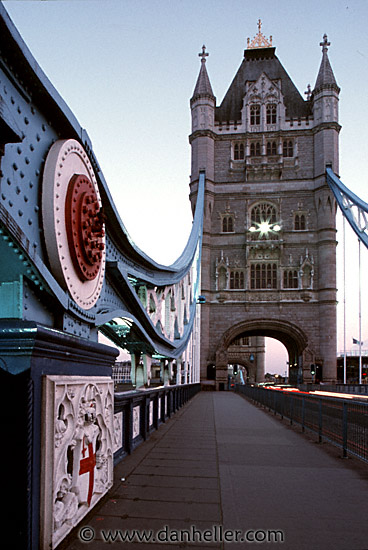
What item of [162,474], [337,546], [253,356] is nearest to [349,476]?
[162,474]

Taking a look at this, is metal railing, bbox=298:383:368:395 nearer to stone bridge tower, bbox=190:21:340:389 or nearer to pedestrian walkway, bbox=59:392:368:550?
stone bridge tower, bbox=190:21:340:389

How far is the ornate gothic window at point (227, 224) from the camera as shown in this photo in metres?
41.7

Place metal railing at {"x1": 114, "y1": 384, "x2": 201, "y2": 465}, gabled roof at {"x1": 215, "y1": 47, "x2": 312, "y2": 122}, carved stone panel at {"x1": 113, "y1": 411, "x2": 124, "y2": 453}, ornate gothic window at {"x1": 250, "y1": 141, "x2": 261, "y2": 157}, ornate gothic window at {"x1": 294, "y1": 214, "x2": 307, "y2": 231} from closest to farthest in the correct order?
carved stone panel at {"x1": 113, "y1": 411, "x2": 124, "y2": 453}
metal railing at {"x1": 114, "y1": 384, "x2": 201, "y2": 465}
ornate gothic window at {"x1": 294, "y1": 214, "x2": 307, "y2": 231}
ornate gothic window at {"x1": 250, "y1": 141, "x2": 261, "y2": 157}
gabled roof at {"x1": 215, "y1": 47, "x2": 312, "y2": 122}

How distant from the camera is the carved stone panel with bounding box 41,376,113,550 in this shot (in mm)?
2633

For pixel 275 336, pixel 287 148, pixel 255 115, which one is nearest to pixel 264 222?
pixel 287 148

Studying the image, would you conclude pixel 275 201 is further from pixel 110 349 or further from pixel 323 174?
pixel 110 349

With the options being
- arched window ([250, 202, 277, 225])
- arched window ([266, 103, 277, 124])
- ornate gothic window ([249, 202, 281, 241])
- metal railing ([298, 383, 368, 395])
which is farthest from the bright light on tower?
metal railing ([298, 383, 368, 395])

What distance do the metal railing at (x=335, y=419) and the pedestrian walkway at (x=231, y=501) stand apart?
7.9 inches

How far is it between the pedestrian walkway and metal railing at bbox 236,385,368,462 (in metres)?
0.20

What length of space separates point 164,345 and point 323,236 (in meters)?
30.9

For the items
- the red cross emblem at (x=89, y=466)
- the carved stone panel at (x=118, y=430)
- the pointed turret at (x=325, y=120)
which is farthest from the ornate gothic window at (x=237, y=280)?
the red cross emblem at (x=89, y=466)

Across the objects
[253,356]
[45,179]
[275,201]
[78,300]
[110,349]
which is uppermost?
[275,201]

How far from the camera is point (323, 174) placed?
40688 mm

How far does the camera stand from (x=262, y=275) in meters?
41.2
